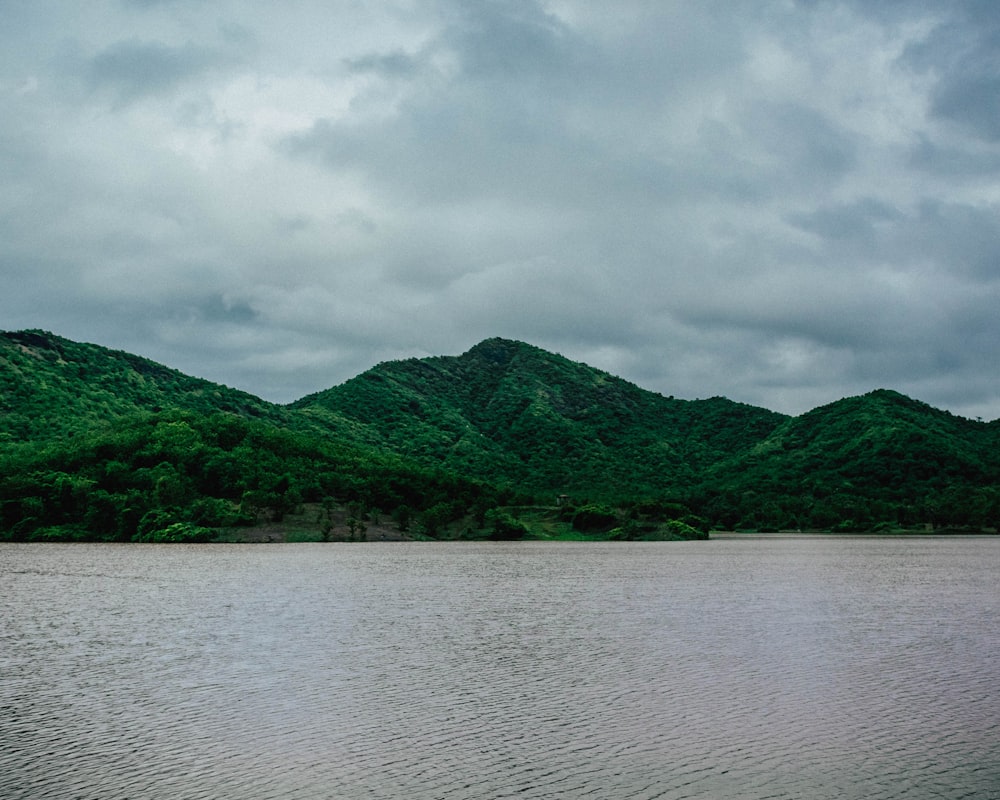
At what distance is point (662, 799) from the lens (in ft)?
51.1

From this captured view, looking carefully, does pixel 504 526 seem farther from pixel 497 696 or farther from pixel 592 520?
pixel 497 696

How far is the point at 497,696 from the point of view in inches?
971

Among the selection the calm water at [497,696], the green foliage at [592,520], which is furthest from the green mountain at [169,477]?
the calm water at [497,696]

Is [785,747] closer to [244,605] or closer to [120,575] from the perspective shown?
[244,605]

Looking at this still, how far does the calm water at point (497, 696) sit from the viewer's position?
17.0 meters

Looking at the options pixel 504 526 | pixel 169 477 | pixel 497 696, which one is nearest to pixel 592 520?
pixel 504 526

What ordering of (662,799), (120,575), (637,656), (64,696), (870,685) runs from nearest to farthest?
(662,799) → (64,696) → (870,685) → (637,656) → (120,575)

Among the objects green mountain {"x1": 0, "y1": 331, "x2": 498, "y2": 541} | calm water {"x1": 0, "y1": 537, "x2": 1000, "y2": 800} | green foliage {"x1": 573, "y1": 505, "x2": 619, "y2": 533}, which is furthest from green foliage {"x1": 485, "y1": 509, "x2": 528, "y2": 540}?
calm water {"x1": 0, "y1": 537, "x2": 1000, "y2": 800}

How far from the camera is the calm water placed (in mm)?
16953

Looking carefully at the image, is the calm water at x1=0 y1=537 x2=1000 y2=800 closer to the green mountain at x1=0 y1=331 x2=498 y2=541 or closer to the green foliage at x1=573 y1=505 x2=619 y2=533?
the green mountain at x1=0 y1=331 x2=498 y2=541

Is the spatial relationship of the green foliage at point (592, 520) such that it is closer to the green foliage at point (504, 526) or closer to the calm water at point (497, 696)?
the green foliage at point (504, 526)

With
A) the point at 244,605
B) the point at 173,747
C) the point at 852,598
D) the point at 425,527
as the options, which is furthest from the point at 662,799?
the point at 425,527

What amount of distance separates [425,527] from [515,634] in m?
125

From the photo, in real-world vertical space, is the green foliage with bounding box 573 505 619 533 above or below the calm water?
above
